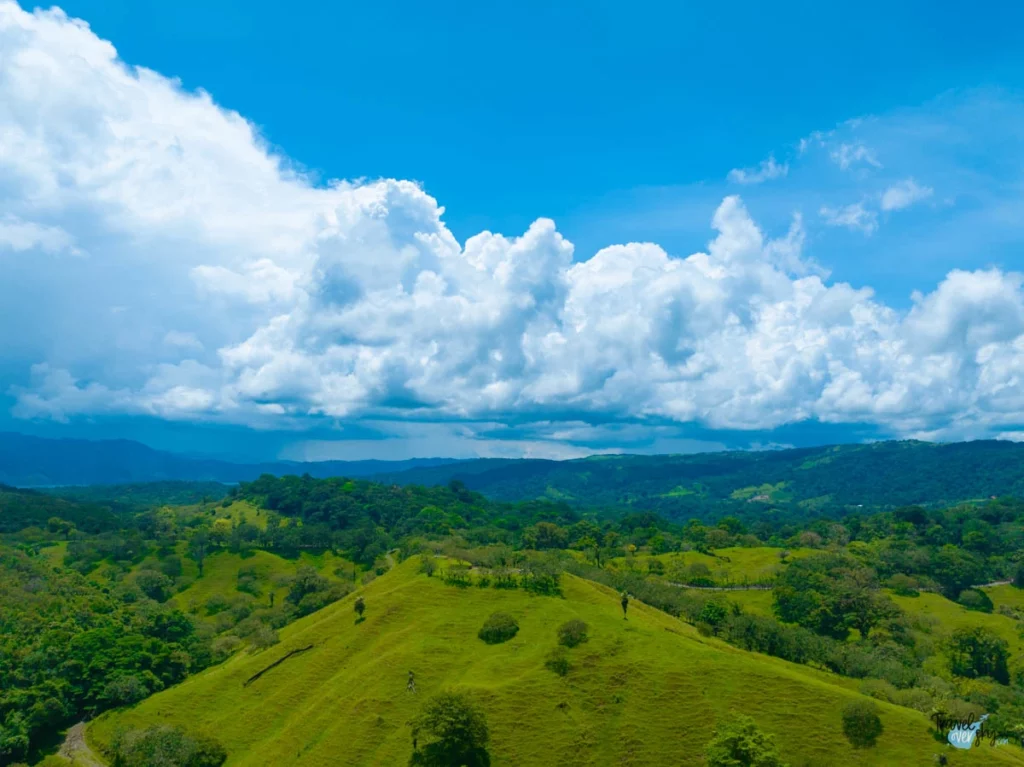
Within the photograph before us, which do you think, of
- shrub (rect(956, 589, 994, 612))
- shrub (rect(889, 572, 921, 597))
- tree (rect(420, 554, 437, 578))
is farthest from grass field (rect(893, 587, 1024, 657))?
tree (rect(420, 554, 437, 578))

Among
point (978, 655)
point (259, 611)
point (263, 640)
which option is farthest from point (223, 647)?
point (978, 655)

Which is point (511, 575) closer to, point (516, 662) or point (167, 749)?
point (516, 662)

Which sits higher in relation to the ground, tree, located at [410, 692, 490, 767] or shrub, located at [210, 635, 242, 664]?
tree, located at [410, 692, 490, 767]

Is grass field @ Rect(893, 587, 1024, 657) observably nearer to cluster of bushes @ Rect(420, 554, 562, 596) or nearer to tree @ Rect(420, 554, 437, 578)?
cluster of bushes @ Rect(420, 554, 562, 596)

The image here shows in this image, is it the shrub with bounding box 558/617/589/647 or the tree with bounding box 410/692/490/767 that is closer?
the tree with bounding box 410/692/490/767

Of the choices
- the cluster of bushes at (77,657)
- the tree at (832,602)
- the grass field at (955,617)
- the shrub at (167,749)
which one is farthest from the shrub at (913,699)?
the cluster of bushes at (77,657)

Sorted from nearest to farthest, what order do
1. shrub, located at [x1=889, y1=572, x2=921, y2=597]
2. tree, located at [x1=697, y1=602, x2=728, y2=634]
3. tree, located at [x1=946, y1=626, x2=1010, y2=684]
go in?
tree, located at [x1=697, y1=602, x2=728, y2=634]
tree, located at [x1=946, y1=626, x2=1010, y2=684]
shrub, located at [x1=889, y1=572, x2=921, y2=597]
